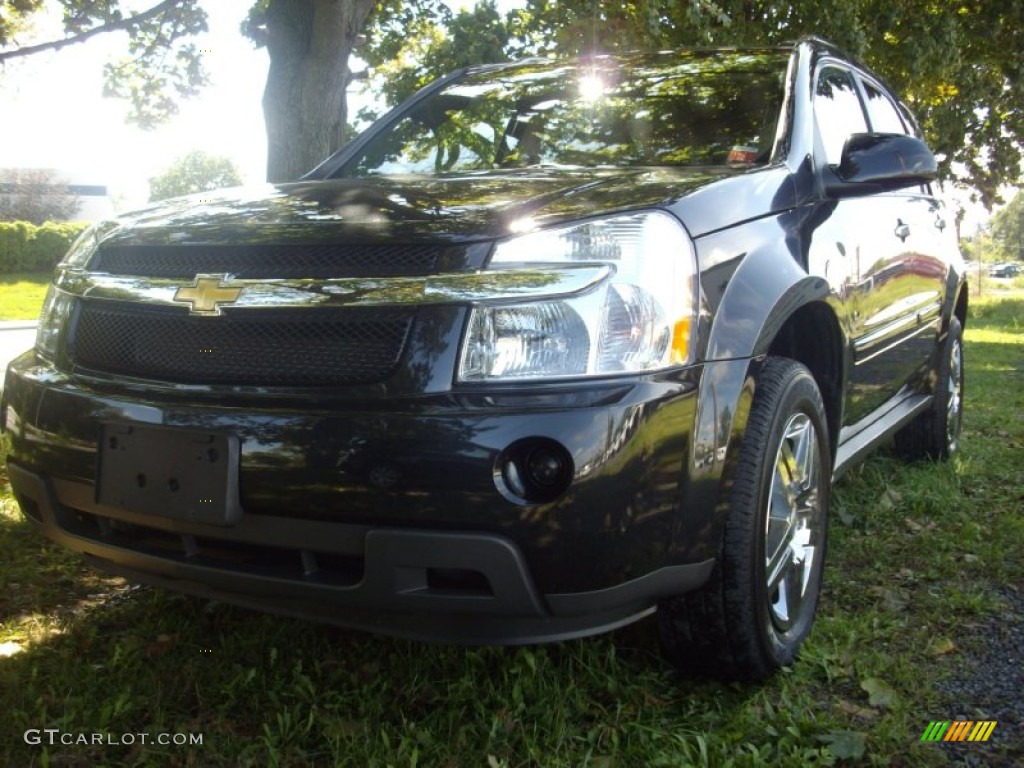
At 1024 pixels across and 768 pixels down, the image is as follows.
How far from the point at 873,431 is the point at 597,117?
5.04ft

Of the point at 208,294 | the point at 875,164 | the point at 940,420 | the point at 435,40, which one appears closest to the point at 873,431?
the point at 875,164

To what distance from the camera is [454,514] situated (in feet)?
6.43

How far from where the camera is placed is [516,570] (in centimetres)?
197

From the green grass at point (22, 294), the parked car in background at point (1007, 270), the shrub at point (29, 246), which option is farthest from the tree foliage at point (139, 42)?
the parked car in background at point (1007, 270)

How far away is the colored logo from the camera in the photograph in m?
2.35

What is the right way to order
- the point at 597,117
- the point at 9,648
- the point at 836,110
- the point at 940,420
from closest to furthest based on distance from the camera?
the point at 9,648, the point at 597,117, the point at 836,110, the point at 940,420

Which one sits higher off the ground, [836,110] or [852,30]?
[852,30]

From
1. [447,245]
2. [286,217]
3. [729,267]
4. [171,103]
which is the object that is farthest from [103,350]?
[171,103]

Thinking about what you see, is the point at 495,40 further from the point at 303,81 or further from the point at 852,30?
the point at 303,81

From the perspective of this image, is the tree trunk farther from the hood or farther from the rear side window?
the hood

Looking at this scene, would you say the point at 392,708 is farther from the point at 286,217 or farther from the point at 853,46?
the point at 853,46

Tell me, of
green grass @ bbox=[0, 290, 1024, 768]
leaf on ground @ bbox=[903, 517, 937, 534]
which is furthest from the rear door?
green grass @ bbox=[0, 290, 1024, 768]

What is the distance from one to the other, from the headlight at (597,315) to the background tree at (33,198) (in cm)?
5976

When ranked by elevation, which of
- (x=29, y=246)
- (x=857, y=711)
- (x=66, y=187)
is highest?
(x=66, y=187)
